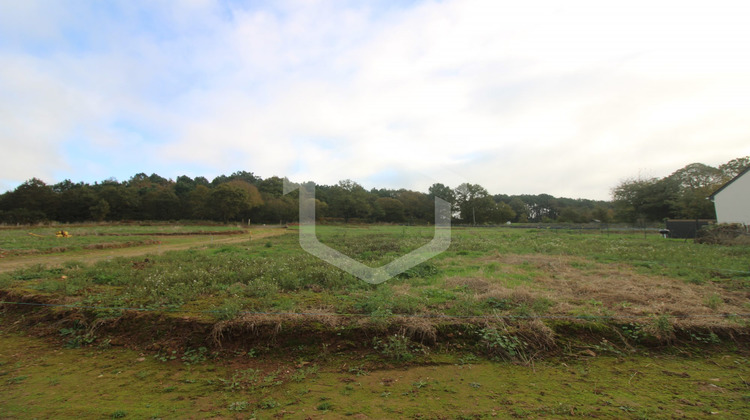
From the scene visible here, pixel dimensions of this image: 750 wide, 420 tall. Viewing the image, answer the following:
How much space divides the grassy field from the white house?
26783 millimetres

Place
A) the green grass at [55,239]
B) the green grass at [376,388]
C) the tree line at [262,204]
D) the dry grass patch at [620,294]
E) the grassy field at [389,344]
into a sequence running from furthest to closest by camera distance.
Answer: the tree line at [262,204] < the green grass at [55,239] < the dry grass patch at [620,294] < the grassy field at [389,344] < the green grass at [376,388]

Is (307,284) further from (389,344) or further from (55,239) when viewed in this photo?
(55,239)

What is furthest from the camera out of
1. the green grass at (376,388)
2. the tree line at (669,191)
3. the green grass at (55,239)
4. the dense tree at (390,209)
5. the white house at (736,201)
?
the tree line at (669,191)

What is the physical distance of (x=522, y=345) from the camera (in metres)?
4.21

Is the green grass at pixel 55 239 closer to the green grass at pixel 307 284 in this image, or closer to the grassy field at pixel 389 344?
the green grass at pixel 307 284

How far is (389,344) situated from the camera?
4207 millimetres

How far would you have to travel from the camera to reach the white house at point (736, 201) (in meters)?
24.1

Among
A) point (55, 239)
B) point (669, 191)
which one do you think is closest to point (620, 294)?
point (55, 239)

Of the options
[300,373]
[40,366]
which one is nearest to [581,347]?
[300,373]

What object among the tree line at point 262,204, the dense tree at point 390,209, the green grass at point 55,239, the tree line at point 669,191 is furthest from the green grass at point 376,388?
the tree line at point 669,191

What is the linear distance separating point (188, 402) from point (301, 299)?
8.65 feet

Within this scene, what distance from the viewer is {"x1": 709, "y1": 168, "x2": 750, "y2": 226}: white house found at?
24.1m

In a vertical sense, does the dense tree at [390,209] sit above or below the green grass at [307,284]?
above

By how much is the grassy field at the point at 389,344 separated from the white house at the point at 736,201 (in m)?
26.8
